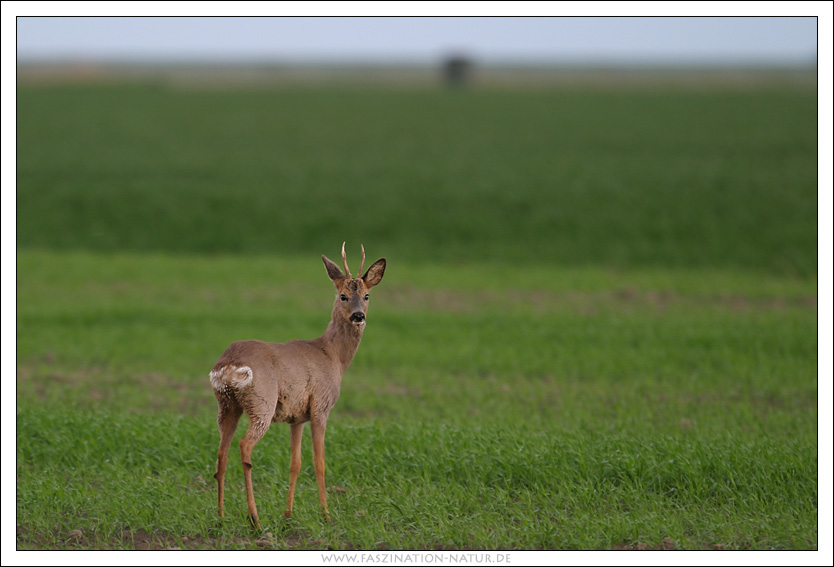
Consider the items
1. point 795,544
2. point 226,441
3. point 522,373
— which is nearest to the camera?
point 226,441

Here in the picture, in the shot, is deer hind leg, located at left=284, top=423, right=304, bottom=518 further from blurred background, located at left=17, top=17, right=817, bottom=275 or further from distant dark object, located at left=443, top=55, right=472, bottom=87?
distant dark object, located at left=443, top=55, right=472, bottom=87

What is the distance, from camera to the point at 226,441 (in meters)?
5.18

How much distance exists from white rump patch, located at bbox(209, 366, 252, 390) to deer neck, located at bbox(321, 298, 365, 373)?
2.40 ft

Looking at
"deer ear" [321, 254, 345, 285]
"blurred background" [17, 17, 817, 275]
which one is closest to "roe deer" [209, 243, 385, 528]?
"deer ear" [321, 254, 345, 285]

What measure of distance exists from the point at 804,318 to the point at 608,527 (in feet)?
30.6

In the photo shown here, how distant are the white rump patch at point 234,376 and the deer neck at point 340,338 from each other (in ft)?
2.40

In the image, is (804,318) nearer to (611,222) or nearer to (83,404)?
(611,222)

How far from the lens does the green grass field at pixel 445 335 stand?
6.42 m

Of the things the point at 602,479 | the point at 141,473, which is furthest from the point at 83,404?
the point at 602,479

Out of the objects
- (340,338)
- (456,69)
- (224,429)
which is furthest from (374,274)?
(456,69)

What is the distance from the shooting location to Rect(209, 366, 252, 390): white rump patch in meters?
5.02

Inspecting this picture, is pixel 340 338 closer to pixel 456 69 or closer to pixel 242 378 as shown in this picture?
pixel 242 378

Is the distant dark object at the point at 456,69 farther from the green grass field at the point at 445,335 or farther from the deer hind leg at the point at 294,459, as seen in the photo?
the deer hind leg at the point at 294,459

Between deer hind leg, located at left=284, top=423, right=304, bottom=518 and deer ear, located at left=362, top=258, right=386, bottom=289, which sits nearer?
deer ear, located at left=362, top=258, right=386, bottom=289
